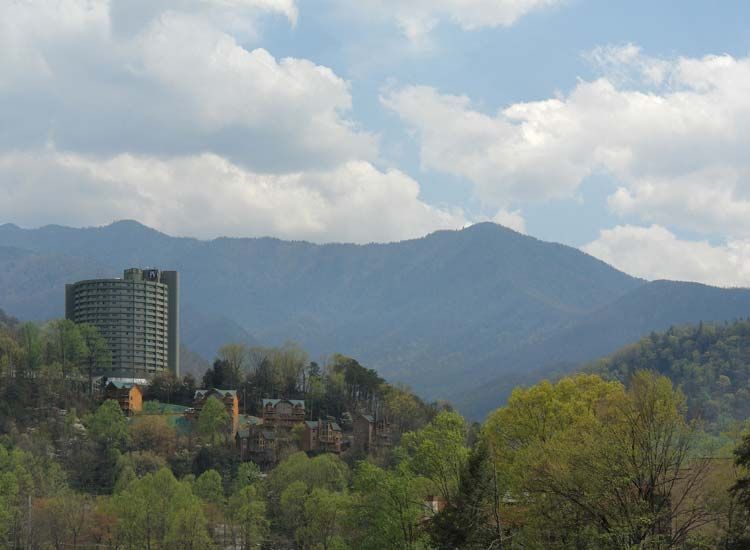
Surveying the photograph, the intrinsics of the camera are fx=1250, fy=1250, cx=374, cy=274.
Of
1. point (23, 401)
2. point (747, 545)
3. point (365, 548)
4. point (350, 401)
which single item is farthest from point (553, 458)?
point (350, 401)

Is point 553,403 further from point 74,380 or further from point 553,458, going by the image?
point 74,380

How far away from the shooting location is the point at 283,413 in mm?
160750

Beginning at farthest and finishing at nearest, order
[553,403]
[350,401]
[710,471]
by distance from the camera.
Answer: [350,401], [553,403], [710,471]

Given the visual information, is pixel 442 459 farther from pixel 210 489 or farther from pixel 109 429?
pixel 109 429

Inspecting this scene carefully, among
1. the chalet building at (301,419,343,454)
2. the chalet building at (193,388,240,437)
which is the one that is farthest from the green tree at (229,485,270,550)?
the chalet building at (193,388,240,437)

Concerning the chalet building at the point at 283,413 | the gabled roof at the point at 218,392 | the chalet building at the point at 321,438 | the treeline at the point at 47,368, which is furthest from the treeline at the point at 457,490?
the chalet building at the point at 283,413

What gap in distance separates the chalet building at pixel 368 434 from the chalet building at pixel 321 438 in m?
2.23

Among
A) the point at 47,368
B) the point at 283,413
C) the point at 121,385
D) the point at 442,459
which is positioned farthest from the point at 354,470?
the point at 442,459

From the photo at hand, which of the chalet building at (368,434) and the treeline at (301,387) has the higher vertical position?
the treeline at (301,387)

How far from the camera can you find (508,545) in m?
61.5

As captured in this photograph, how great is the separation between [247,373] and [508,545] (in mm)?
122065

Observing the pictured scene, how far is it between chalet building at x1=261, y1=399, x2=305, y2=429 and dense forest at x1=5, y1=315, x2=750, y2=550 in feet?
23.2

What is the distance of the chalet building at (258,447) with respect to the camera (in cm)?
14638

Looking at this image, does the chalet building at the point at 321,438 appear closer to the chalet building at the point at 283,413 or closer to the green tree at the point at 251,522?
the chalet building at the point at 283,413
